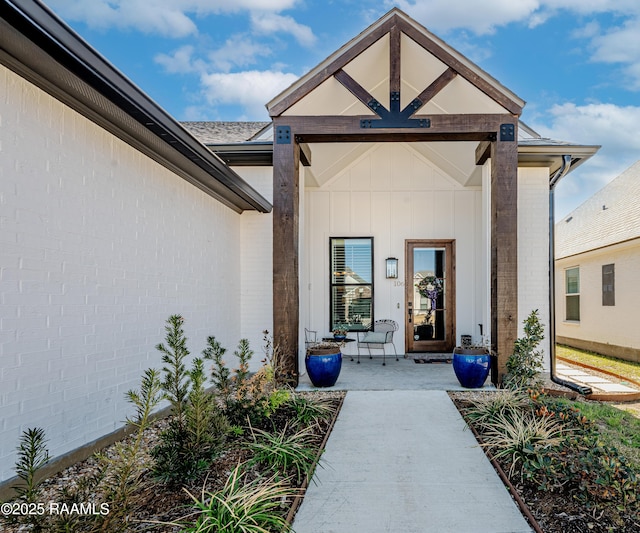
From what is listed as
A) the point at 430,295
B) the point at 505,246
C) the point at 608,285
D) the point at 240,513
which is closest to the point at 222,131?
the point at 430,295

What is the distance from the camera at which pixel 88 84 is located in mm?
3025

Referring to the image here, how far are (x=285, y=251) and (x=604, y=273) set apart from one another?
8.76 metres

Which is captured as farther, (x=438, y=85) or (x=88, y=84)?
(x=438, y=85)

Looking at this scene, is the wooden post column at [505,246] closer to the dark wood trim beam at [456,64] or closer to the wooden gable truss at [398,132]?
the wooden gable truss at [398,132]

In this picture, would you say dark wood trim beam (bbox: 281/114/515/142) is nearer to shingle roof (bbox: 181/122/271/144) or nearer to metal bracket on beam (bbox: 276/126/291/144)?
metal bracket on beam (bbox: 276/126/291/144)

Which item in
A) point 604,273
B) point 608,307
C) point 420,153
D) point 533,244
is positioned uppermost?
point 420,153

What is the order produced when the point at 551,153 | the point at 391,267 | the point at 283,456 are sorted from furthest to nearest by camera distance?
the point at 391,267, the point at 551,153, the point at 283,456

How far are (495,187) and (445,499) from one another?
14.2 feet

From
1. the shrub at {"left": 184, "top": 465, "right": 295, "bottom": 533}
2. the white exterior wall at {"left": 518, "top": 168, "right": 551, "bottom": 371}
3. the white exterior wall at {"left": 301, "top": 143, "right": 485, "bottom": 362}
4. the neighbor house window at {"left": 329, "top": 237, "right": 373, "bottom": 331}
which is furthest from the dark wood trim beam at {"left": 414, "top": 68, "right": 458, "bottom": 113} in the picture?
the shrub at {"left": 184, "top": 465, "right": 295, "bottom": 533}

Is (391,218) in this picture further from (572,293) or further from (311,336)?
(572,293)

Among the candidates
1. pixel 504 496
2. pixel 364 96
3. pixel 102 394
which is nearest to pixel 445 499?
pixel 504 496

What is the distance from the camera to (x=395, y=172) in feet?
30.1

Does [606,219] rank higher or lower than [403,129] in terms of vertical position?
lower

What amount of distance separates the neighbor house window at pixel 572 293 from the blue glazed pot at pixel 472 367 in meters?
8.25
